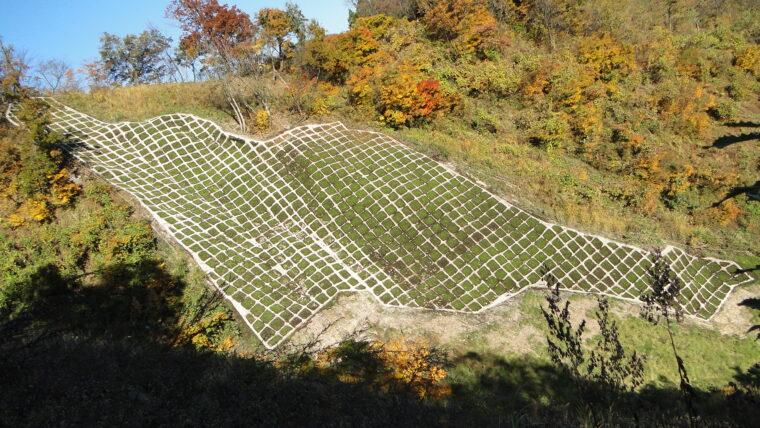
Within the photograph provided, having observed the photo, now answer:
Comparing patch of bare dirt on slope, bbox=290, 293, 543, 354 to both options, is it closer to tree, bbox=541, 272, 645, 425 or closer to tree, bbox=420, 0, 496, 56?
tree, bbox=541, 272, 645, 425

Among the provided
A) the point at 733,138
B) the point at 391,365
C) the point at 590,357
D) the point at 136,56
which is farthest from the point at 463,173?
the point at 136,56

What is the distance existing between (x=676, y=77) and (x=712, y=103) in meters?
3.00

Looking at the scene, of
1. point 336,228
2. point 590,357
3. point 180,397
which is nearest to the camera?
point 590,357

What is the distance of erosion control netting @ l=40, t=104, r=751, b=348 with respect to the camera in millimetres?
12305

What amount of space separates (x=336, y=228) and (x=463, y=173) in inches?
232

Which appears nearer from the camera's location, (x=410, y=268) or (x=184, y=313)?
(x=184, y=313)

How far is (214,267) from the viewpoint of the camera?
12133 mm

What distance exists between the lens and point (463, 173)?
52.9 ft

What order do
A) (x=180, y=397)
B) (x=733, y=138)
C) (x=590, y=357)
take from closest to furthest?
(x=733, y=138), (x=590, y=357), (x=180, y=397)

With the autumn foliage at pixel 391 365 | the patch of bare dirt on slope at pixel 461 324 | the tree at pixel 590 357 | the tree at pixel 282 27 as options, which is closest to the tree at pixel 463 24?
the tree at pixel 282 27

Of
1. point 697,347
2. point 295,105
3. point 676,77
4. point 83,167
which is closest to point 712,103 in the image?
point 676,77

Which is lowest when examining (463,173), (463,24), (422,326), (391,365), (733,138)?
(422,326)

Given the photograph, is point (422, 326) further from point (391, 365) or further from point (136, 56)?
point (136, 56)

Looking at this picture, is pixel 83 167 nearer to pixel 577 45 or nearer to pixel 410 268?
pixel 410 268
